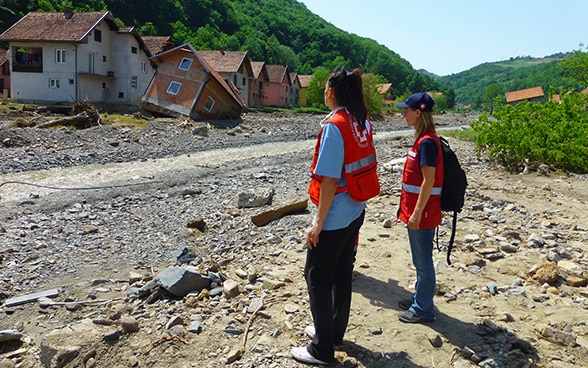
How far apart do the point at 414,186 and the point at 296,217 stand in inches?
140

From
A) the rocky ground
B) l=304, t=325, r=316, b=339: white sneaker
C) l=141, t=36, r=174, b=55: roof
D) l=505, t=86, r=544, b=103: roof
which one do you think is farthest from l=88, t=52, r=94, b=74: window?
l=505, t=86, r=544, b=103: roof

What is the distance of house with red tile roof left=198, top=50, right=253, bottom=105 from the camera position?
2039 inches

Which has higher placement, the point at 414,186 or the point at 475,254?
the point at 414,186

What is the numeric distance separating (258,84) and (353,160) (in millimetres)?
59485

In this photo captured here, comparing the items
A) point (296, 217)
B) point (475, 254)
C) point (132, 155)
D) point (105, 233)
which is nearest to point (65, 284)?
point (105, 233)

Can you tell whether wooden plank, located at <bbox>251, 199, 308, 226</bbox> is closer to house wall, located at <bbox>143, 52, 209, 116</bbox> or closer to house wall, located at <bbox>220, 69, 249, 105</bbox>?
house wall, located at <bbox>143, 52, 209, 116</bbox>

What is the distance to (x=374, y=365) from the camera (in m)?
3.45

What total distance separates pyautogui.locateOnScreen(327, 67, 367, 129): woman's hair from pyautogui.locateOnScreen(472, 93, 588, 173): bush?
10.8 m

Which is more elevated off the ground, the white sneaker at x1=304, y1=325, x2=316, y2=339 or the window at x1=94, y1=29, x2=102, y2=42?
the window at x1=94, y1=29, x2=102, y2=42

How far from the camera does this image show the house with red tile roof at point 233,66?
51781 millimetres

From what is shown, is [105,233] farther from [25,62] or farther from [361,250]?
[25,62]

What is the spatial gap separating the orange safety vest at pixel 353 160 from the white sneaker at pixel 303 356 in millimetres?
1115

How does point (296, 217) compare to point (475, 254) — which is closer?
point (475, 254)

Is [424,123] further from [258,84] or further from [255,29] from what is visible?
[255,29]
